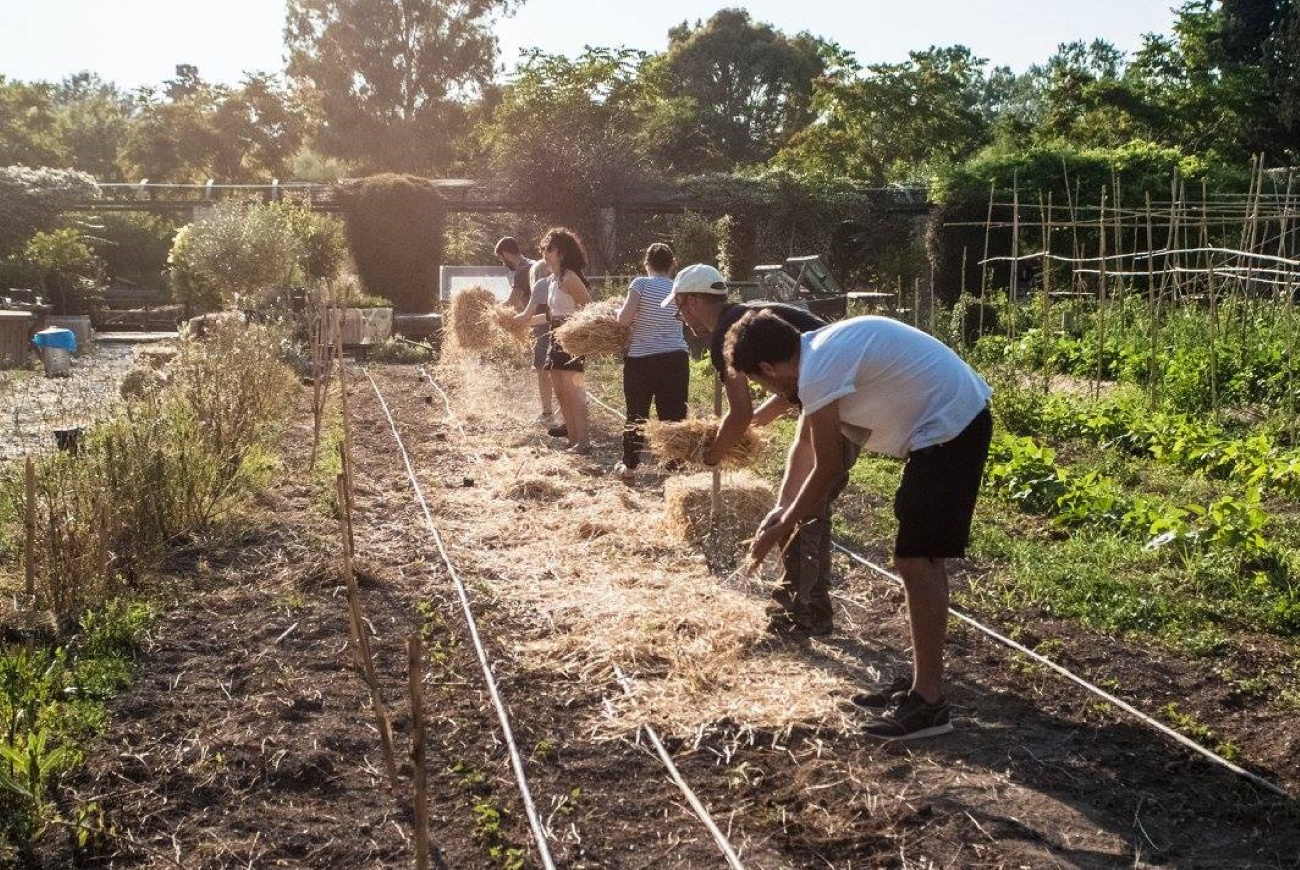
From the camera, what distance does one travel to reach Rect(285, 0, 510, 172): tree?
46281 millimetres

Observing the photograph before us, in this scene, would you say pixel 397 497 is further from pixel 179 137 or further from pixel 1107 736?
pixel 179 137

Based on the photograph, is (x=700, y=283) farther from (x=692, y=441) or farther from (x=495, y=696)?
(x=495, y=696)

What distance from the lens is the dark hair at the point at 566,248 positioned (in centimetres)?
923

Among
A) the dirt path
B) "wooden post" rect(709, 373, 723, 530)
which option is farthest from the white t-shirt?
"wooden post" rect(709, 373, 723, 530)

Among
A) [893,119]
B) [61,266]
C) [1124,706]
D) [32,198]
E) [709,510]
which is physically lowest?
[1124,706]

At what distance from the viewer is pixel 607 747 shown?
4211mm

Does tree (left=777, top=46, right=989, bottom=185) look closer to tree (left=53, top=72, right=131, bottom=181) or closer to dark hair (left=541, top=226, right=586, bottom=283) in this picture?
dark hair (left=541, top=226, right=586, bottom=283)

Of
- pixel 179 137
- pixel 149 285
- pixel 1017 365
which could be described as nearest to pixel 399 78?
pixel 179 137

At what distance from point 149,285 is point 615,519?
1163 inches

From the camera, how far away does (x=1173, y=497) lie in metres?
7.50

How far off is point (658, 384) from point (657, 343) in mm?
241

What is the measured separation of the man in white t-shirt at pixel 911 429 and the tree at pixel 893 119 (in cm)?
2777

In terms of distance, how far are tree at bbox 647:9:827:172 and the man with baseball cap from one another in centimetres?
4137

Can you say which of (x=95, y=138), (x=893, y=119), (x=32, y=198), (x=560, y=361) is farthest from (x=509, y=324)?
(x=95, y=138)
